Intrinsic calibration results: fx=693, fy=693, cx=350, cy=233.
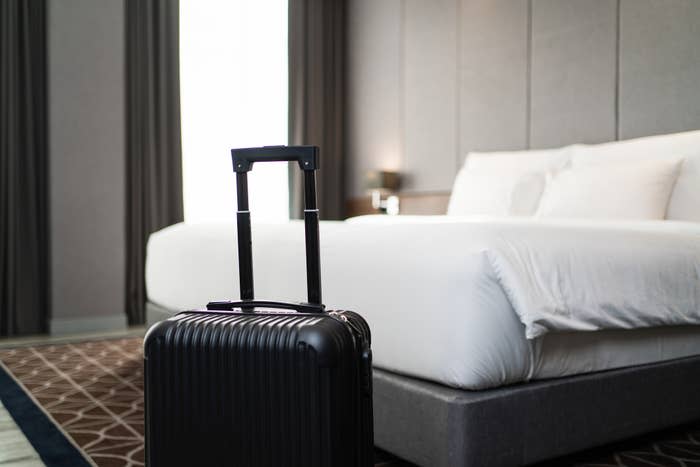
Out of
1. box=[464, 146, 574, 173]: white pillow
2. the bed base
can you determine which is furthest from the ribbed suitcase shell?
box=[464, 146, 574, 173]: white pillow

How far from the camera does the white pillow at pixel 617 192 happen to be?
3195 millimetres

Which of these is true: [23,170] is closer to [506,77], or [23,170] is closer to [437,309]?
[506,77]

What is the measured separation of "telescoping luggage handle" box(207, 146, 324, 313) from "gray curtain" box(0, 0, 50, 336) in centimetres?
380

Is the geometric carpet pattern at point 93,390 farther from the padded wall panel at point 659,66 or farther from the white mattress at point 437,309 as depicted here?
the padded wall panel at point 659,66

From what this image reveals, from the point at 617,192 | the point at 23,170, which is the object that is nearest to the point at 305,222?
the point at 617,192

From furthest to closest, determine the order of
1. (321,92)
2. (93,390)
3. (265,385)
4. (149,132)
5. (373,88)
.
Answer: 1. (321,92)
2. (373,88)
3. (149,132)
4. (93,390)
5. (265,385)

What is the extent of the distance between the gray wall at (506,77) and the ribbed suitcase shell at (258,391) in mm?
3051

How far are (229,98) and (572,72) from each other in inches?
110

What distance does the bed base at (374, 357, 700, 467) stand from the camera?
1.80 metres

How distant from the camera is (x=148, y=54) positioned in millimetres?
5285

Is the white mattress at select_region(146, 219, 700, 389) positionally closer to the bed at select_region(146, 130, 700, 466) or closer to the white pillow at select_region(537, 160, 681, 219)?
the bed at select_region(146, 130, 700, 466)

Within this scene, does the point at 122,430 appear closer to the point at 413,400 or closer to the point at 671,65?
the point at 413,400

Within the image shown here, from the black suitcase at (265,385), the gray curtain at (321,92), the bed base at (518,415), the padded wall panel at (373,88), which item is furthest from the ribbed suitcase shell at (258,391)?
the gray curtain at (321,92)

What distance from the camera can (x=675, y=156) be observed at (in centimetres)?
333
